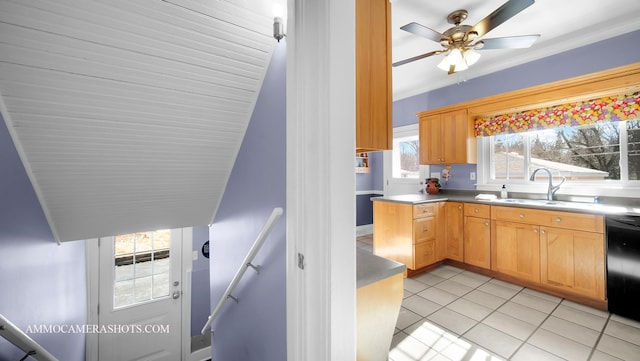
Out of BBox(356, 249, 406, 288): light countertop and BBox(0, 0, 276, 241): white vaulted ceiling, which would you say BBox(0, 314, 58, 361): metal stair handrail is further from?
BBox(356, 249, 406, 288): light countertop

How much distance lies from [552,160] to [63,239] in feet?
16.9

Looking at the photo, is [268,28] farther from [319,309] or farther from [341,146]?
[319,309]

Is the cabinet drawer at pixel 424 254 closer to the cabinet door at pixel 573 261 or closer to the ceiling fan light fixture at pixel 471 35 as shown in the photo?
the cabinet door at pixel 573 261

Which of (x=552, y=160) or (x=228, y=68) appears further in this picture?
(x=552, y=160)

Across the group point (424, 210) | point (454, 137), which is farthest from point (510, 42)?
point (424, 210)

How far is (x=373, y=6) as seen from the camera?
1186mm

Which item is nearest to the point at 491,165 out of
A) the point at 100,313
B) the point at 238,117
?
the point at 238,117

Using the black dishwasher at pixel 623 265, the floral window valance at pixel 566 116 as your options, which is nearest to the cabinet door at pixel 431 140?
the floral window valance at pixel 566 116

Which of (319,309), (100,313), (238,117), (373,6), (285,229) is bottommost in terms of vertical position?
(100,313)

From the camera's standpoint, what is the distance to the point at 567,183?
117 inches

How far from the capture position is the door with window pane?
278cm

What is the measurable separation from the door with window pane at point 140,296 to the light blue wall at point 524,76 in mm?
4017

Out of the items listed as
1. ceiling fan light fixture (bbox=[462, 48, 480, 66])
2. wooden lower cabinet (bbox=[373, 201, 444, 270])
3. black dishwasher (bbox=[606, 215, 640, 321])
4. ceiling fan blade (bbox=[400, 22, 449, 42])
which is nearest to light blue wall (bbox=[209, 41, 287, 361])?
ceiling fan blade (bbox=[400, 22, 449, 42])

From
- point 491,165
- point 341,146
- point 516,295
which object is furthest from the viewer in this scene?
point 491,165
